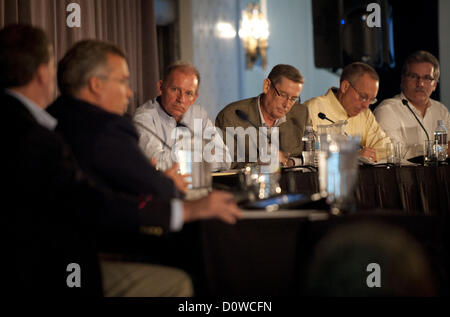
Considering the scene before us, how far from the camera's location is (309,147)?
317 centimetres

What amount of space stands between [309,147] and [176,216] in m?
1.91

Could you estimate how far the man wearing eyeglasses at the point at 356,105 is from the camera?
11.7ft

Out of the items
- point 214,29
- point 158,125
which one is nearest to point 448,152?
point 158,125

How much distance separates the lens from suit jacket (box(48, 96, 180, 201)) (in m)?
1.45

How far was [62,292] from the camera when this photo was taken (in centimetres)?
133

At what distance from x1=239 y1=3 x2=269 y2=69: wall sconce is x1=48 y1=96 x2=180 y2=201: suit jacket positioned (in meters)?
4.92

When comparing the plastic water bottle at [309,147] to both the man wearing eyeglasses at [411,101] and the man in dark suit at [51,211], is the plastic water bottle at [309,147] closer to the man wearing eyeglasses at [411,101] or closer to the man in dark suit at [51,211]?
the man wearing eyeglasses at [411,101]

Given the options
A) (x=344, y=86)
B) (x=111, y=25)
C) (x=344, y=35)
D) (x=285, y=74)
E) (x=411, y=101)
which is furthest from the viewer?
(x=344, y=35)

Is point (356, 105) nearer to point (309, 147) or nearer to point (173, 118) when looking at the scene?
point (309, 147)

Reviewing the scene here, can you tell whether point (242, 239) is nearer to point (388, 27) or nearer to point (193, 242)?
point (193, 242)

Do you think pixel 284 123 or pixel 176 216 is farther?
pixel 284 123

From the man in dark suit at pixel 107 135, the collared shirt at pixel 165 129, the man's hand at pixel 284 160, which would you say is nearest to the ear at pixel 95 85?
the man in dark suit at pixel 107 135

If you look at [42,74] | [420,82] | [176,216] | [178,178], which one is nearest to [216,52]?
[420,82]

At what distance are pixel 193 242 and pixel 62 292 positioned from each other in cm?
35
